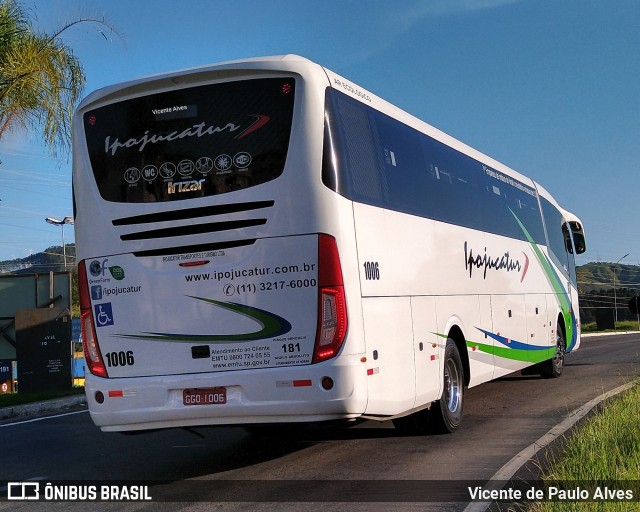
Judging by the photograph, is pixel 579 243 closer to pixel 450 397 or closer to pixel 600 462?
pixel 450 397

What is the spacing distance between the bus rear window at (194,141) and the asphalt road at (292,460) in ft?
8.83

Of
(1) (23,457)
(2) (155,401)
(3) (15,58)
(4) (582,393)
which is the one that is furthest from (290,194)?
(3) (15,58)

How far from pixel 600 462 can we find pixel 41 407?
11.7 m

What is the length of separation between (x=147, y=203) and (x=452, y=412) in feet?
14.8

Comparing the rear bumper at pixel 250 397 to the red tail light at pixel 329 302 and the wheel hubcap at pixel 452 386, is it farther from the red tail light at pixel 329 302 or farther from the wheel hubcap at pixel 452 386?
the wheel hubcap at pixel 452 386

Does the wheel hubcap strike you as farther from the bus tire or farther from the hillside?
the hillside

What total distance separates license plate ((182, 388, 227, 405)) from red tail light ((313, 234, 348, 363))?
917 millimetres

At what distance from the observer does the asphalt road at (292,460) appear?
7.29 m

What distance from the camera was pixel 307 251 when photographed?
7.79 m

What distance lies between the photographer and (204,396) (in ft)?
26.1

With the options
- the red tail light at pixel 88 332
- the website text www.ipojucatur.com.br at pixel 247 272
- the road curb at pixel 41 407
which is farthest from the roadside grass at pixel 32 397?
the website text www.ipojucatur.com.br at pixel 247 272

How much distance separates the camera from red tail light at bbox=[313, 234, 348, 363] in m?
7.72

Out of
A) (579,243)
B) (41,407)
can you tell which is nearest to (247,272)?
(41,407)

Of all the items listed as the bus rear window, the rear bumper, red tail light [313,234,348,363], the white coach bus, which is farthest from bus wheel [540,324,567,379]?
the bus rear window
